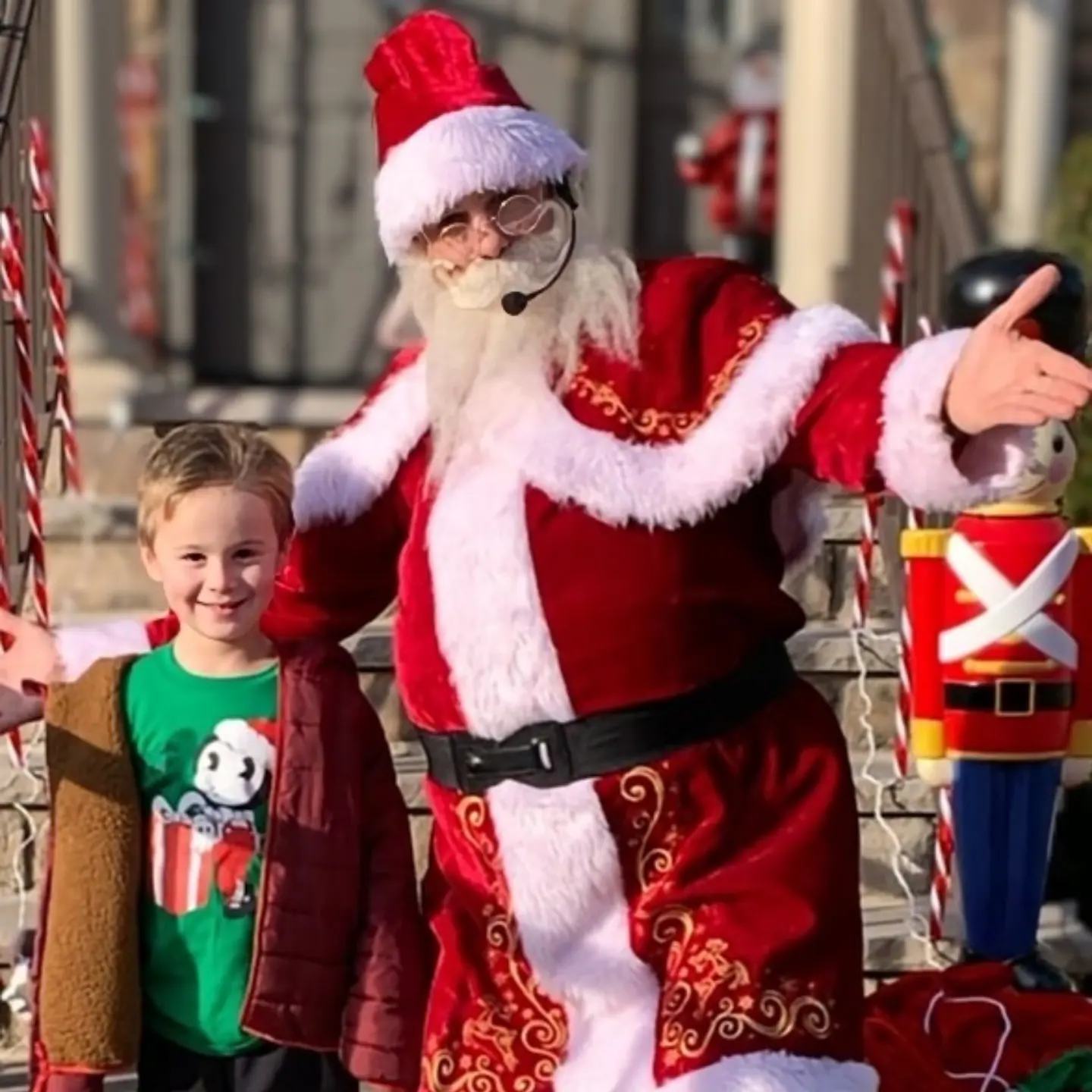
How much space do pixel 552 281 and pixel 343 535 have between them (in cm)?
47

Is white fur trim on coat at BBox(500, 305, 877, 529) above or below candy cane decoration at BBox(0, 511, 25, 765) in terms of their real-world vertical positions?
above

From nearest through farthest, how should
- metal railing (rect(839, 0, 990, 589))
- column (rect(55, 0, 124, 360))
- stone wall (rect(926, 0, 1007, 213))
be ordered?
1. metal railing (rect(839, 0, 990, 589))
2. column (rect(55, 0, 124, 360))
3. stone wall (rect(926, 0, 1007, 213))

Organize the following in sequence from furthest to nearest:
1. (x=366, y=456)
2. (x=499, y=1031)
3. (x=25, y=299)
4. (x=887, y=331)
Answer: (x=887, y=331) → (x=25, y=299) → (x=366, y=456) → (x=499, y=1031)

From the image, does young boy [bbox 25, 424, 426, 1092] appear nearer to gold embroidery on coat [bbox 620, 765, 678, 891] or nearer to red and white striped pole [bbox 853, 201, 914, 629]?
gold embroidery on coat [bbox 620, 765, 678, 891]

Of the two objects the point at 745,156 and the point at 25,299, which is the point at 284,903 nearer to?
the point at 25,299

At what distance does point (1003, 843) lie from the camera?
3.84 metres

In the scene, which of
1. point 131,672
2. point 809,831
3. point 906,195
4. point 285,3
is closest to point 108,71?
point 285,3

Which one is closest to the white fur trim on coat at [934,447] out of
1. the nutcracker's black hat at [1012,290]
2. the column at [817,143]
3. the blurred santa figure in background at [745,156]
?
the nutcracker's black hat at [1012,290]

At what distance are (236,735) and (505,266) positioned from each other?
68cm

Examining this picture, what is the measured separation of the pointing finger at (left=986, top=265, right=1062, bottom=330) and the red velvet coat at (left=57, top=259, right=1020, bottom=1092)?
0.13 meters

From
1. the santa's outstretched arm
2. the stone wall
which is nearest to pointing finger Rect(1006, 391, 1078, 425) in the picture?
the santa's outstretched arm

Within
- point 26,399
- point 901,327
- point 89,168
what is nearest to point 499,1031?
point 26,399

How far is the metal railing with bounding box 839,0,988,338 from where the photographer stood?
5.73 metres

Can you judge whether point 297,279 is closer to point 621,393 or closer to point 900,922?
point 900,922
